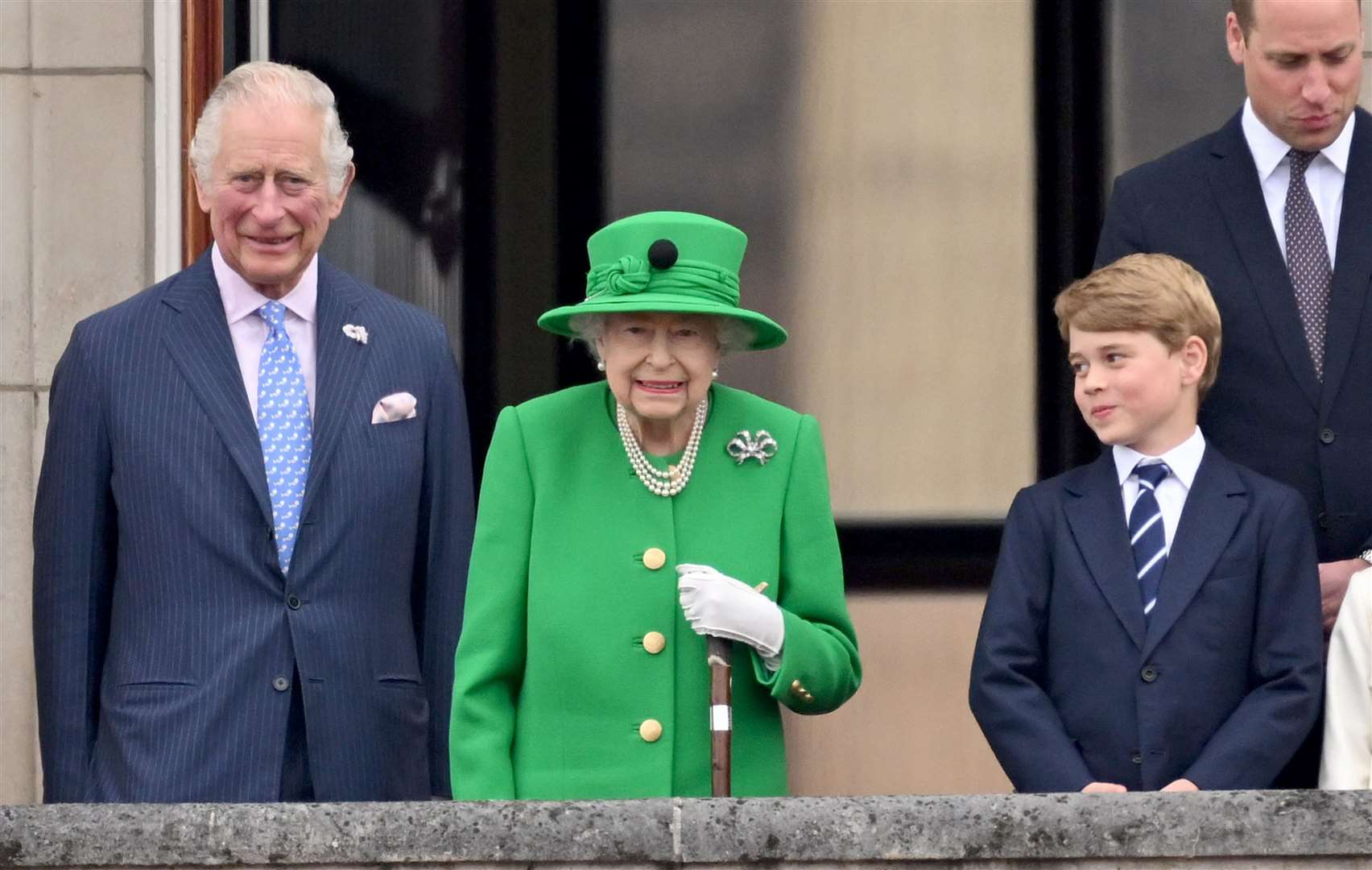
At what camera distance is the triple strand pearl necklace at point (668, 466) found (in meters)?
A: 4.45

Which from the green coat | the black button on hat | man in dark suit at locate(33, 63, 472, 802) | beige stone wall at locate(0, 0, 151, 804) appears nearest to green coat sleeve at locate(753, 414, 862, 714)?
the green coat

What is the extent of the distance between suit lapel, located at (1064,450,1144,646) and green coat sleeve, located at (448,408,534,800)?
2.96 feet

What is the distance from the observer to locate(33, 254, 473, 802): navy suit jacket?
4469mm

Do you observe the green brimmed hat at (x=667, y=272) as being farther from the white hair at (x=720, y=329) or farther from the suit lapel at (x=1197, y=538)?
the suit lapel at (x=1197, y=538)

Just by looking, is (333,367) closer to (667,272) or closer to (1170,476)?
(667,272)

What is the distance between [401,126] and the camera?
6.58 m

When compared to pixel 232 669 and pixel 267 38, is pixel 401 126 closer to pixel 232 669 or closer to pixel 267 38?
pixel 267 38

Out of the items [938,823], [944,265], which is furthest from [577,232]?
[938,823]

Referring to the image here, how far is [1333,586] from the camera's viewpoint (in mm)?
4570

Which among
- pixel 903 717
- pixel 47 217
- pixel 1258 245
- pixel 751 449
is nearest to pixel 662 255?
pixel 751 449

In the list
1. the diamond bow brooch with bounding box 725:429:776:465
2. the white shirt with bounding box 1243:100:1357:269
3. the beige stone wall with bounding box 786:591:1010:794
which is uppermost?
the white shirt with bounding box 1243:100:1357:269

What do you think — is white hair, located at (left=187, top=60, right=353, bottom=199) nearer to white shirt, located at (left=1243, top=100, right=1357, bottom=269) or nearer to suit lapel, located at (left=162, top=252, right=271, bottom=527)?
suit lapel, located at (left=162, top=252, right=271, bottom=527)

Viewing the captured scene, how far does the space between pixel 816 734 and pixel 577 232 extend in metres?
1.34

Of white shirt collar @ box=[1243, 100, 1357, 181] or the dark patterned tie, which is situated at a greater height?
white shirt collar @ box=[1243, 100, 1357, 181]
